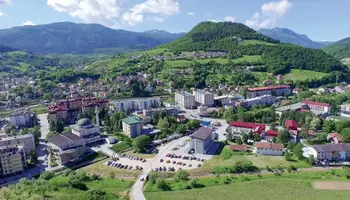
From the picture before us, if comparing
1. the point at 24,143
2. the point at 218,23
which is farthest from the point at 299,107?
the point at 218,23

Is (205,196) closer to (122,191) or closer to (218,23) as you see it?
(122,191)

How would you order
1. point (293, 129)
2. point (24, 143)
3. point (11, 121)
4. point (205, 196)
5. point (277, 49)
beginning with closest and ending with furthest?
1. point (205, 196)
2. point (24, 143)
3. point (293, 129)
4. point (11, 121)
5. point (277, 49)

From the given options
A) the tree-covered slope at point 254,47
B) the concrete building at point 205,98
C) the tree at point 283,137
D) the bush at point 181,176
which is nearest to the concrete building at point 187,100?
the concrete building at point 205,98

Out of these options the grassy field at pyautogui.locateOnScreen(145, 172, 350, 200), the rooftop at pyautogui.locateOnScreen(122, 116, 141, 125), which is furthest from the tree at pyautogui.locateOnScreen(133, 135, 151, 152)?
the grassy field at pyautogui.locateOnScreen(145, 172, 350, 200)

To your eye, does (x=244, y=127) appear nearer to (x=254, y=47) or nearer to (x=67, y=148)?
(x=67, y=148)

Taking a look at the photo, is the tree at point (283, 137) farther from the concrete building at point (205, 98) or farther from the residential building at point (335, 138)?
the concrete building at point (205, 98)

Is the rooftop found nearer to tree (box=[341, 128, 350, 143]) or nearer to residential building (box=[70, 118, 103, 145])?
residential building (box=[70, 118, 103, 145])
